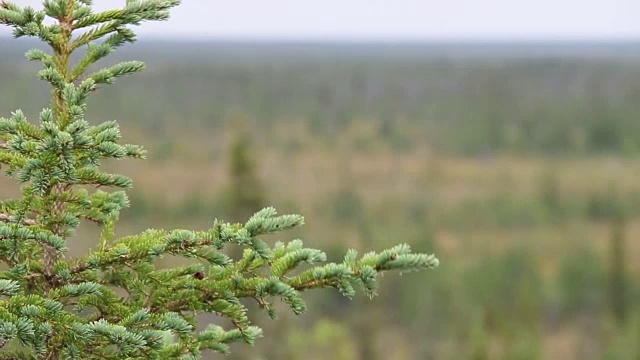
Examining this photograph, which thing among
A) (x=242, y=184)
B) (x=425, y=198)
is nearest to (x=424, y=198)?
(x=425, y=198)

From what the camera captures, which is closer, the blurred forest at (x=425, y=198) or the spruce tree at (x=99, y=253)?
the spruce tree at (x=99, y=253)

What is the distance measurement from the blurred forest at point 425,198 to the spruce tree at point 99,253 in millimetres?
800

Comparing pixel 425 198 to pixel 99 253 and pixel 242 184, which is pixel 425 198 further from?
pixel 99 253

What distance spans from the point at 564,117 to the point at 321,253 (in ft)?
602

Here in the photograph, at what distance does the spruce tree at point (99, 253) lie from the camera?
416 centimetres

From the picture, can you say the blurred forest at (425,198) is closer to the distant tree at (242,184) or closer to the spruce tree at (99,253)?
the distant tree at (242,184)

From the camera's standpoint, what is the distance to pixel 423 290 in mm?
77625

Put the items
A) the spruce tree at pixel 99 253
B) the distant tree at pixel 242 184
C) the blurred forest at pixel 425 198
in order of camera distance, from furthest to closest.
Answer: the blurred forest at pixel 425 198
the distant tree at pixel 242 184
the spruce tree at pixel 99 253

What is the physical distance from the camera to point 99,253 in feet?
14.5

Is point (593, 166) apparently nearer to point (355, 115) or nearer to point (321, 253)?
point (355, 115)

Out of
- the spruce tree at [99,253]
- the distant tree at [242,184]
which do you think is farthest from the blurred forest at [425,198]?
the spruce tree at [99,253]

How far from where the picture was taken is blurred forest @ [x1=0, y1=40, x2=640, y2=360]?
48594 millimetres

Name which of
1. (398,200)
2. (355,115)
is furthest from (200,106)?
(398,200)

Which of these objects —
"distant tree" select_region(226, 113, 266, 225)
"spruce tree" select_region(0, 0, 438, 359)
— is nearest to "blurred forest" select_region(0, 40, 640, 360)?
"distant tree" select_region(226, 113, 266, 225)
